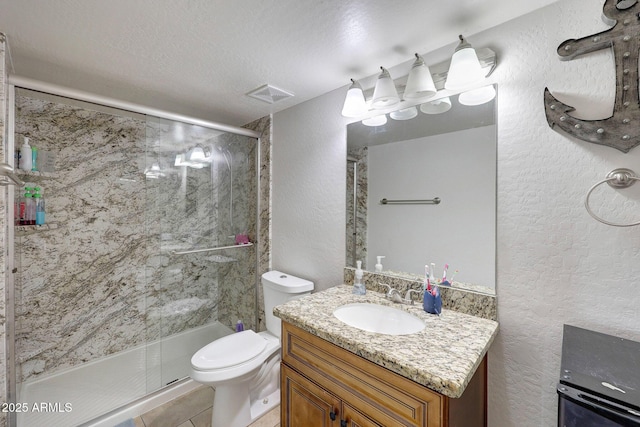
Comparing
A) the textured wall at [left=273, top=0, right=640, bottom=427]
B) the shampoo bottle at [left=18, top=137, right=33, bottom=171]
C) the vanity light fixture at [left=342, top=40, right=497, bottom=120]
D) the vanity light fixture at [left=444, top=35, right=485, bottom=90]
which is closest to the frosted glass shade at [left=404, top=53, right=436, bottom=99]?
the vanity light fixture at [left=342, top=40, right=497, bottom=120]

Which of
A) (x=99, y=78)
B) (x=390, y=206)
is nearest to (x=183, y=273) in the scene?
(x=99, y=78)

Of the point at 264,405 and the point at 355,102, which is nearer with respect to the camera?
the point at 355,102

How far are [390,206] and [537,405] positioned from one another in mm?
1063

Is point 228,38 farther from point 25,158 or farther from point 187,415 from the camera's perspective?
point 187,415

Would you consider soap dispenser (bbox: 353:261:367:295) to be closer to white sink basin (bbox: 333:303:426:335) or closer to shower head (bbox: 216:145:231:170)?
white sink basin (bbox: 333:303:426:335)

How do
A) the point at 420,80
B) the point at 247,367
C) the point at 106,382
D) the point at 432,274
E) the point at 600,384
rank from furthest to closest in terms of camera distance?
the point at 106,382
the point at 247,367
the point at 432,274
the point at 420,80
the point at 600,384

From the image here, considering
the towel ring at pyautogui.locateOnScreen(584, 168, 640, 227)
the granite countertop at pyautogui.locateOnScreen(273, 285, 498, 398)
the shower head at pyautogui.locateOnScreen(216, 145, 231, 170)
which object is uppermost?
the shower head at pyautogui.locateOnScreen(216, 145, 231, 170)

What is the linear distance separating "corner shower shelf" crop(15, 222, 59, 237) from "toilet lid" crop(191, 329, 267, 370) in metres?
1.31

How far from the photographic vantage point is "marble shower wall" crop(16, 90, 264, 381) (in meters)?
1.98

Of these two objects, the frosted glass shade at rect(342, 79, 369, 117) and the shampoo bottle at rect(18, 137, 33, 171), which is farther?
the shampoo bottle at rect(18, 137, 33, 171)

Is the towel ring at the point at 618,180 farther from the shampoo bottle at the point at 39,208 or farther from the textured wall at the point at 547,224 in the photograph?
the shampoo bottle at the point at 39,208

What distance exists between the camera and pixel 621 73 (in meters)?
0.93

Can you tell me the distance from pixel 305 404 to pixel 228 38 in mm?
1750

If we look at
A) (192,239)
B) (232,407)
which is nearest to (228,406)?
(232,407)
